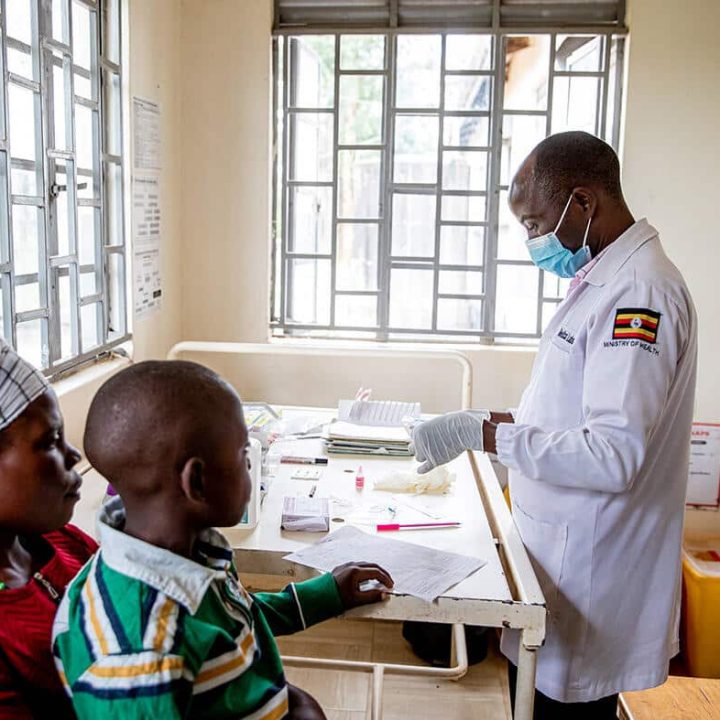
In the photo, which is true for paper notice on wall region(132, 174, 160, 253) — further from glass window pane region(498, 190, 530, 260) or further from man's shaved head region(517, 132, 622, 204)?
man's shaved head region(517, 132, 622, 204)

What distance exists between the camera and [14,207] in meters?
2.06

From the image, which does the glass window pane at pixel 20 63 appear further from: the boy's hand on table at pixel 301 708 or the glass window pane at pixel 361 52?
the boy's hand on table at pixel 301 708

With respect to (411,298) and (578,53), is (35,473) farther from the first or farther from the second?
(578,53)

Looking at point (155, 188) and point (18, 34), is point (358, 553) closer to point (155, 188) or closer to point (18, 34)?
point (18, 34)

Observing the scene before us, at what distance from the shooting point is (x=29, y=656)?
0.88 metres

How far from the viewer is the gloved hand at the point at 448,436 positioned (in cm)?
164

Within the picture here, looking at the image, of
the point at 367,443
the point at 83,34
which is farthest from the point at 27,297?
the point at 367,443

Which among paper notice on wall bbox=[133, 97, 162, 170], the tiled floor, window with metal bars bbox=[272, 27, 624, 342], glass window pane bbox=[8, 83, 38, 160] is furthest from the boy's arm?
window with metal bars bbox=[272, 27, 624, 342]

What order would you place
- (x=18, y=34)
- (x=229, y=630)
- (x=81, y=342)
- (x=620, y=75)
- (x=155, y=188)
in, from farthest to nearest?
(x=620, y=75), (x=155, y=188), (x=81, y=342), (x=18, y=34), (x=229, y=630)

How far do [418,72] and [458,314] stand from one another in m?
0.98

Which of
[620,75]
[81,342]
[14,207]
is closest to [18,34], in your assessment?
[14,207]

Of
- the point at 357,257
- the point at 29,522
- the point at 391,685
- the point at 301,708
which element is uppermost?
the point at 357,257

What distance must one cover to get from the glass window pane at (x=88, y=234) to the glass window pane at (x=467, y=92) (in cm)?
147

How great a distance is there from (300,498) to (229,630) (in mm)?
844
